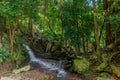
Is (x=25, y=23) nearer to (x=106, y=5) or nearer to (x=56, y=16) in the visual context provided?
(x=56, y=16)

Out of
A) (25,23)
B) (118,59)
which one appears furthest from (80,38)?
(25,23)

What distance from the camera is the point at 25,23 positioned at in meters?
14.0

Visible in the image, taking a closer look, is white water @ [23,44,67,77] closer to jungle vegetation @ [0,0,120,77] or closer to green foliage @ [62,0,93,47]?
jungle vegetation @ [0,0,120,77]

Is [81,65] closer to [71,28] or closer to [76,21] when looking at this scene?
[71,28]

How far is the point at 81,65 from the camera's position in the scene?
10.4m

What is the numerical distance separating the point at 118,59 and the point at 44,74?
3508mm

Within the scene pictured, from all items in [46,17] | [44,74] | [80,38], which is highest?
[46,17]

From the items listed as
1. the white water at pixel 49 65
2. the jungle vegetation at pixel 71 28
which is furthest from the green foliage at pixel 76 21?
the white water at pixel 49 65

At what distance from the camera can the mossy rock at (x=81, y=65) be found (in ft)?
33.9

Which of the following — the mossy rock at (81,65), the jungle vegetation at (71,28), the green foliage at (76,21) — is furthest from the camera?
the green foliage at (76,21)

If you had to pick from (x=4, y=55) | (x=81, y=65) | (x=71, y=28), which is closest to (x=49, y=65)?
(x=81, y=65)

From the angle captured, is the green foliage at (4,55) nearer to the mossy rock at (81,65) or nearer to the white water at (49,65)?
the white water at (49,65)

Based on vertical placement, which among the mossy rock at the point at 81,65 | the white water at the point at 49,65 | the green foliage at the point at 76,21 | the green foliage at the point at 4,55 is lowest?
the white water at the point at 49,65

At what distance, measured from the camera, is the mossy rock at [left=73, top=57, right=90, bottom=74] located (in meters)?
10.3
